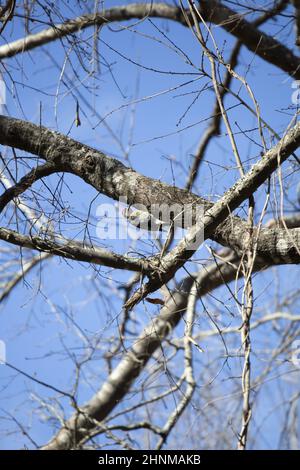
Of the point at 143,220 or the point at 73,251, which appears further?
the point at 143,220

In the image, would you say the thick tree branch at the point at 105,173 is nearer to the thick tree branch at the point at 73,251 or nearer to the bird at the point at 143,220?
the bird at the point at 143,220

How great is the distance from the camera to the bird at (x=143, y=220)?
9.50ft

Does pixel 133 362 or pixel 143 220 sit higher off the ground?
pixel 133 362

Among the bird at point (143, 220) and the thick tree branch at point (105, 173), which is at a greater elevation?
the thick tree branch at point (105, 173)

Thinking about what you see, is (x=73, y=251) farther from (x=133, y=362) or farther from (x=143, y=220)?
(x=133, y=362)

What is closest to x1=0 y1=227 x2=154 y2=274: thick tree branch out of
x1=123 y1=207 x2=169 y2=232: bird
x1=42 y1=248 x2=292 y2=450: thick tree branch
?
x1=123 y1=207 x2=169 y2=232: bird

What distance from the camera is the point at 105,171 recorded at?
117 inches

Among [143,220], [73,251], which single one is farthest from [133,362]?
[73,251]

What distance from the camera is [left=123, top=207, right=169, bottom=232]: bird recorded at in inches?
114

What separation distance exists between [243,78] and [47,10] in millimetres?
1125

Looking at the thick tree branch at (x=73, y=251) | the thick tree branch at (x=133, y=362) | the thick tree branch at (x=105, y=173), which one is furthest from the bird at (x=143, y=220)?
the thick tree branch at (x=133, y=362)

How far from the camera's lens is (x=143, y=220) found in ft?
9.61

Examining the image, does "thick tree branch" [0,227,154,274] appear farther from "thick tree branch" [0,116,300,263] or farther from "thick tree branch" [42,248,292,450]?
"thick tree branch" [42,248,292,450]
